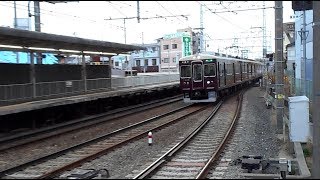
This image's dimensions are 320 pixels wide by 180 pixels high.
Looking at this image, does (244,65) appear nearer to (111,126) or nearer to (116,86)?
(116,86)

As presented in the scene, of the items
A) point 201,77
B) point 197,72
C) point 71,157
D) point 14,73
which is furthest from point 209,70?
point 71,157

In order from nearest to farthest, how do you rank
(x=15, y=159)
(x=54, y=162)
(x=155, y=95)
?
1. (x=54, y=162)
2. (x=15, y=159)
3. (x=155, y=95)

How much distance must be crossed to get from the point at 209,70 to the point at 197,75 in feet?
2.63

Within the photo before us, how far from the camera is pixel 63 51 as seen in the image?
914 inches

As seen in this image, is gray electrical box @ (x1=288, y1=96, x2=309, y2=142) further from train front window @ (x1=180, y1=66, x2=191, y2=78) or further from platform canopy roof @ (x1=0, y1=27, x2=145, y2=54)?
train front window @ (x1=180, y1=66, x2=191, y2=78)

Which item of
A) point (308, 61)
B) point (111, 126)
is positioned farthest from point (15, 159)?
point (308, 61)

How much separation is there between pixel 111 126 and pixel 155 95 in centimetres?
1722

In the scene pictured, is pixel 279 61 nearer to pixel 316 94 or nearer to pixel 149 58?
pixel 316 94

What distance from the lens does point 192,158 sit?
35.7 feet

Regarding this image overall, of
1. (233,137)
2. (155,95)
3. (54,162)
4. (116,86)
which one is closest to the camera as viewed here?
(54,162)

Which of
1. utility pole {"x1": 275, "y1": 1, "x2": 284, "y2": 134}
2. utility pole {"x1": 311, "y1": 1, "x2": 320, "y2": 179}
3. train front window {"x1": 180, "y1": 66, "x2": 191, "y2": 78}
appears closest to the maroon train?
train front window {"x1": 180, "y1": 66, "x2": 191, "y2": 78}

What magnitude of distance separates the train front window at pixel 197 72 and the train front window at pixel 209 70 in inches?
13.5

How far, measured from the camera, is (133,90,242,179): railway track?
8.91 meters

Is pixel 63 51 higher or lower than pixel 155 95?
higher
